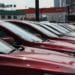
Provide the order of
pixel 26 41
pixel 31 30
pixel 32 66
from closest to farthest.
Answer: pixel 32 66, pixel 26 41, pixel 31 30

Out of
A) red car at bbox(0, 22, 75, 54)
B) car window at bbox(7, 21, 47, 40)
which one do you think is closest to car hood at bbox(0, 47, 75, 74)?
red car at bbox(0, 22, 75, 54)

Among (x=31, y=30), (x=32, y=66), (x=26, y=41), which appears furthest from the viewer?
(x=31, y=30)

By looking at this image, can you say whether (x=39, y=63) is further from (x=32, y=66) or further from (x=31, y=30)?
(x=31, y=30)

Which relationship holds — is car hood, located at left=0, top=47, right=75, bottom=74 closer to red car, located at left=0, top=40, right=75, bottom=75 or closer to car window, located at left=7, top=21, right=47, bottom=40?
red car, located at left=0, top=40, right=75, bottom=75

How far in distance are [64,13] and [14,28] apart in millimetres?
56489

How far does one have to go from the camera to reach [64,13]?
64.2 meters

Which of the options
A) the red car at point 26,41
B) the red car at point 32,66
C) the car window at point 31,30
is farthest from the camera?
the car window at point 31,30

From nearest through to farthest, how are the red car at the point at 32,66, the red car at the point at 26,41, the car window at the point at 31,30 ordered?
1. the red car at the point at 32,66
2. the red car at the point at 26,41
3. the car window at the point at 31,30

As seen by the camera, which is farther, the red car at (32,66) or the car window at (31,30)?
the car window at (31,30)

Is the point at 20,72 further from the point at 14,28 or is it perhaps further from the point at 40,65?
the point at 14,28

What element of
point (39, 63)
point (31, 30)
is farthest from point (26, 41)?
point (39, 63)

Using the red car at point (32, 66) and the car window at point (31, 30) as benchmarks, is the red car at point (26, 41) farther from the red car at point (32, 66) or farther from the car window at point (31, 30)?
the red car at point (32, 66)

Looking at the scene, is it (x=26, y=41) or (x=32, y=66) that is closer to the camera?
(x=32, y=66)

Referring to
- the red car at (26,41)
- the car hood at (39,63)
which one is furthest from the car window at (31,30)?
the car hood at (39,63)
